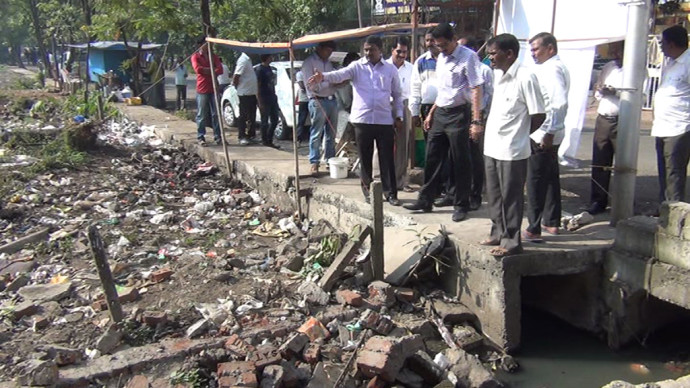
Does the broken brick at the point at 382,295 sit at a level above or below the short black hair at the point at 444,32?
below

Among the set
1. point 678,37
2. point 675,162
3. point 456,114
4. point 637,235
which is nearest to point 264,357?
point 456,114

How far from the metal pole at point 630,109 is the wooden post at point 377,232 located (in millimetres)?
2032

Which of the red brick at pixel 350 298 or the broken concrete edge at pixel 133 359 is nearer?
the broken concrete edge at pixel 133 359

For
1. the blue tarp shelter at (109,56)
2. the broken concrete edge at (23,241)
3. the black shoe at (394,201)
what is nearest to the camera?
the black shoe at (394,201)

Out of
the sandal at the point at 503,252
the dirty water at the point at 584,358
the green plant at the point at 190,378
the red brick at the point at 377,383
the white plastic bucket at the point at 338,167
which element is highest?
the white plastic bucket at the point at 338,167

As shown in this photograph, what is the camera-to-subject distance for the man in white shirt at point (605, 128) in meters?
5.65

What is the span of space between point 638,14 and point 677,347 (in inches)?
106

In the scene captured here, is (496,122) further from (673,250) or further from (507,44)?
(673,250)

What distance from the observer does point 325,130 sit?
24.6 ft

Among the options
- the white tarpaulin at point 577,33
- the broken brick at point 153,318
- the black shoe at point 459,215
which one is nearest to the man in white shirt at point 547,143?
the black shoe at point 459,215

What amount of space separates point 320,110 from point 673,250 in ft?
13.7

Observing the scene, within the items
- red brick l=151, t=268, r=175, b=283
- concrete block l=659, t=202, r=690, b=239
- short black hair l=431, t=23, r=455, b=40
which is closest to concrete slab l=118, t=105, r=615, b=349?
concrete block l=659, t=202, r=690, b=239

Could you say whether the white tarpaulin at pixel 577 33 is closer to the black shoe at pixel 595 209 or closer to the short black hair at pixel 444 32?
the black shoe at pixel 595 209

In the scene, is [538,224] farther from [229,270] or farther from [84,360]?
[84,360]
